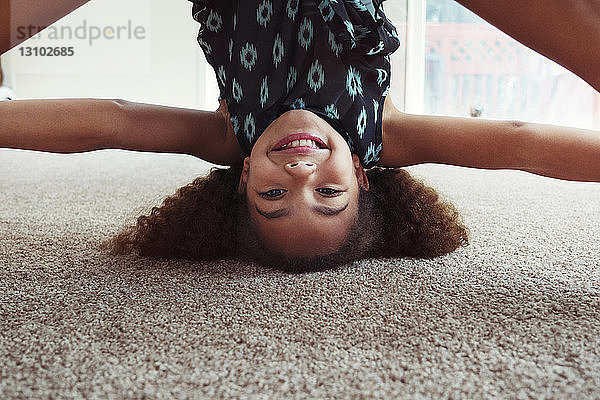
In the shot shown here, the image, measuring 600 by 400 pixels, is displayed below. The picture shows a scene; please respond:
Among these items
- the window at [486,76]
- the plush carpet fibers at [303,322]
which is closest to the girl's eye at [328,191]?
the plush carpet fibers at [303,322]

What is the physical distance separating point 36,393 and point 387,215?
0.80m

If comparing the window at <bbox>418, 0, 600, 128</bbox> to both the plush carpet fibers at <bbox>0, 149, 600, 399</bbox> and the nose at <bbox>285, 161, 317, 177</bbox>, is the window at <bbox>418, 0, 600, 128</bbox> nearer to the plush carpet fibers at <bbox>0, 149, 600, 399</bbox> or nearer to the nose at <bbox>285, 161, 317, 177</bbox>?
the plush carpet fibers at <bbox>0, 149, 600, 399</bbox>

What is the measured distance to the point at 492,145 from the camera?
1.26 meters

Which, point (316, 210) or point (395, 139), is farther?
point (395, 139)

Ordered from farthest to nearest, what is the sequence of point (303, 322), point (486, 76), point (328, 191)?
point (486, 76), point (328, 191), point (303, 322)

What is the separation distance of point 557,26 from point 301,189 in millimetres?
477

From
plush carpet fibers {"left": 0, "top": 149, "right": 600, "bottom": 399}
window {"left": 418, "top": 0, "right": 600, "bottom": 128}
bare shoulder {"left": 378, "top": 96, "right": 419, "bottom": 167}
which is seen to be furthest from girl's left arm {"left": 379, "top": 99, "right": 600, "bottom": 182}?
window {"left": 418, "top": 0, "right": 600, "bottom": 128}

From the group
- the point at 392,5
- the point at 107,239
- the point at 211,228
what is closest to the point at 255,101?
the point at 211,228

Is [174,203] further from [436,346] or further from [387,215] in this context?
[436,346]

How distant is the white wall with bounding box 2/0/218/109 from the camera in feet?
13.4

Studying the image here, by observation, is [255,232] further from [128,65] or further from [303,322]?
[128,65]

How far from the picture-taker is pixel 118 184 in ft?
6.56

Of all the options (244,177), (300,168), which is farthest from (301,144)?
(244,177)

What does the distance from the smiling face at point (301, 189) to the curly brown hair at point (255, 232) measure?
0.03m
